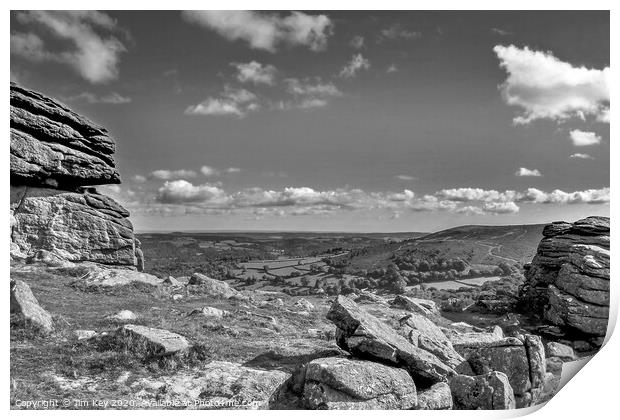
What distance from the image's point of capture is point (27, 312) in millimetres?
11352

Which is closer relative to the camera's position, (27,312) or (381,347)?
(381,347)

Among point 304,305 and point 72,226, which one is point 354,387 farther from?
point 72,226

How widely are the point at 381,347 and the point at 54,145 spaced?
1433 centimetres

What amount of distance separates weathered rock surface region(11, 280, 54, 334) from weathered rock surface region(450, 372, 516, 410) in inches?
410

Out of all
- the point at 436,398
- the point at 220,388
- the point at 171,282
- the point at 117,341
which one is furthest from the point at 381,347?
the point at 171,282

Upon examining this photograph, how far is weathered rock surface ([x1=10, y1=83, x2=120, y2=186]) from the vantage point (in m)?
15.1

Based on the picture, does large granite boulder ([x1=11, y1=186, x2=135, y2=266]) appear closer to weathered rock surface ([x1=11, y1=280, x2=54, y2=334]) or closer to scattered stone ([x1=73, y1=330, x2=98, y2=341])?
weathered rock surface ([x1=11, y1=280, x2=54, y2=334])

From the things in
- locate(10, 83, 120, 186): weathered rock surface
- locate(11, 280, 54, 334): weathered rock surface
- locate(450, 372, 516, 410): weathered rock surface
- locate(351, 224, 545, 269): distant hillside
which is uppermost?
locate(10, 83, 120, 186): weathered rock surface

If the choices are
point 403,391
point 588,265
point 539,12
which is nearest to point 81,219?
point 403,391

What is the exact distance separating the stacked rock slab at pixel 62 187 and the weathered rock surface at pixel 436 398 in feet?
48.5

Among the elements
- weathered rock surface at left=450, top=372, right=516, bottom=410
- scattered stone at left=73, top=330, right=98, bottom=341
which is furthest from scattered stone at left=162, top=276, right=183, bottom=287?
weathered rock surface at left=450, top=372, right=516, bottom=410

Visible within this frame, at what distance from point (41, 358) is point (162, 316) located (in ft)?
15.7

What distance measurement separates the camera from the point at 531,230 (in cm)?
2047
